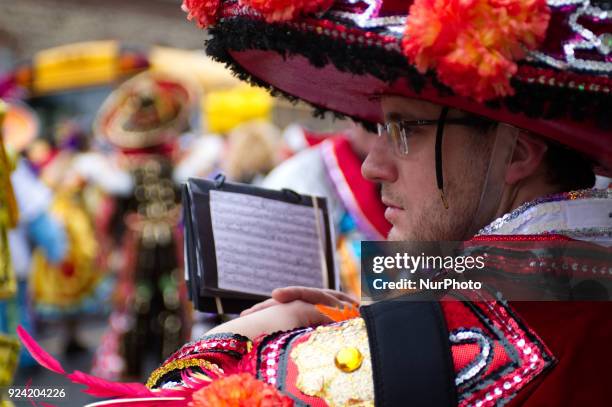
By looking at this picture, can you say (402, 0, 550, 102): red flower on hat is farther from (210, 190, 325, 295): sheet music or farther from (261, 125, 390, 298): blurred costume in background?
(261, 125, 390, 298): blurred costume in background

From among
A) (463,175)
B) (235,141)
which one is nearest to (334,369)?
(463,175)

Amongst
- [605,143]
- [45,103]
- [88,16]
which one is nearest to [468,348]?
[605,143]

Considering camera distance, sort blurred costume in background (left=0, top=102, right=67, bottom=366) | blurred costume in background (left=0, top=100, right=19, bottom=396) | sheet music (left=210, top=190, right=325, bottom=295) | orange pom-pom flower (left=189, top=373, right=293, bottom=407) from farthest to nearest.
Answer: blurred costume in background (left=0, top=102, right=67, bottom=366) → blurred costume in background (left=0, top=100, right=19, bottom=396) → sheet music (left=210, top=190, right=325, bottom=295) → orange pom-pom flower (left=189, top=373, right=293, bottom=407)

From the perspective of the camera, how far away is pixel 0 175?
9.48ft

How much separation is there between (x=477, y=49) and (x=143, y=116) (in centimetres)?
634

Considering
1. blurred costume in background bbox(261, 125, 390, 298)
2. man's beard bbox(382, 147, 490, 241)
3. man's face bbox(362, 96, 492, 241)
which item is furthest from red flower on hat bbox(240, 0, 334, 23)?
blurred costume in background bbox(261, 125, 390, 298)

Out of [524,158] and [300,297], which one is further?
[300,297]

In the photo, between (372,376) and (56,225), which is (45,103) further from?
(372,376)

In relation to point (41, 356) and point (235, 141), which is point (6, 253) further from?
point (235, 141)

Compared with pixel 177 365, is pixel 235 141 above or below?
below

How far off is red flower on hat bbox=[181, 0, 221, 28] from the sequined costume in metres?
0.59

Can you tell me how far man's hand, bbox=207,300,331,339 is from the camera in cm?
166

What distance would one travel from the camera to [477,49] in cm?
137

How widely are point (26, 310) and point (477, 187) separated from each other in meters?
5.88
